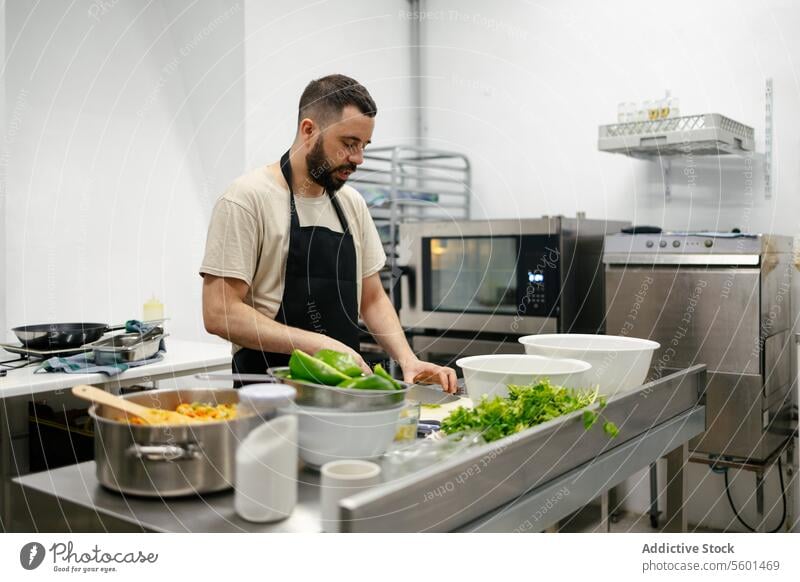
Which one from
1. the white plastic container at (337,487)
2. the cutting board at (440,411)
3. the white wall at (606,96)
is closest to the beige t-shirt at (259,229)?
the cutting board at (440,411)

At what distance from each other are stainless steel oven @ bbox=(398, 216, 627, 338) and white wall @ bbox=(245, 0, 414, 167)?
68cm

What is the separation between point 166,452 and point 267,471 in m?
0.11

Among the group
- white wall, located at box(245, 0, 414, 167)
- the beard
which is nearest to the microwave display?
white wall, located at box(245, 0, 414, 167)

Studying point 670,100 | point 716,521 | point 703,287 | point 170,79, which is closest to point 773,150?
point 670,100

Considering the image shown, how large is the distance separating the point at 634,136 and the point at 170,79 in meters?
1.77

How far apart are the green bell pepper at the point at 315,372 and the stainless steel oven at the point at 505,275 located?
5.39 feet

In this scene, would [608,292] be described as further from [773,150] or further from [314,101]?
[314,101]

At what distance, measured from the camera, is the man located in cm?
147

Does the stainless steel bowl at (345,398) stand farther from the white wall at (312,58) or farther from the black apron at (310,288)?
the white wall at (312,58)

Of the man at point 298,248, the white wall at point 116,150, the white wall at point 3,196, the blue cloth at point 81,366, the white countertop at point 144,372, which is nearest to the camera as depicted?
the man at point 298,248

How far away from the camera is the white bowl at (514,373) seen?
1104mm

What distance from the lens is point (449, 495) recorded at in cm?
83

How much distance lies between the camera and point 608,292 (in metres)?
2.37

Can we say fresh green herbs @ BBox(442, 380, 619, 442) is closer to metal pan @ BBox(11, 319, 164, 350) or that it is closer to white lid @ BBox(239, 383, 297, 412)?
white lid @ BBox(239, 383, 297, 412)
